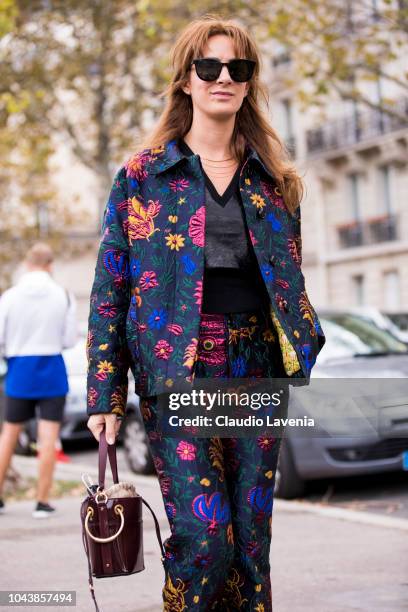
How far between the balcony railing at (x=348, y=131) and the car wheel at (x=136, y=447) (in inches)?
1011

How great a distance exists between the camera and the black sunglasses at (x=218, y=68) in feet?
11.8

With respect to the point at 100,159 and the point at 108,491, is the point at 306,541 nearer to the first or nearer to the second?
the point at 108,491

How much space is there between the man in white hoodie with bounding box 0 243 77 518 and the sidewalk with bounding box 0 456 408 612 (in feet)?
1.50

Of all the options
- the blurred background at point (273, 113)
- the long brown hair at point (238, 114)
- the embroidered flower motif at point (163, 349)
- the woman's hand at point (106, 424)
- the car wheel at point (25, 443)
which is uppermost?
the blurred background at point (273, 113)

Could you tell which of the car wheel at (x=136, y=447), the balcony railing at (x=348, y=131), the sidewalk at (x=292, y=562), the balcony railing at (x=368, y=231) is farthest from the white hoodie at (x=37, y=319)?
the balcony railing at (x=348, y=131)

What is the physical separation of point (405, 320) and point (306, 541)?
8676 mm

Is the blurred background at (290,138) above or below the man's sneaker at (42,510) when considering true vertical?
above

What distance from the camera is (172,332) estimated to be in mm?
3371

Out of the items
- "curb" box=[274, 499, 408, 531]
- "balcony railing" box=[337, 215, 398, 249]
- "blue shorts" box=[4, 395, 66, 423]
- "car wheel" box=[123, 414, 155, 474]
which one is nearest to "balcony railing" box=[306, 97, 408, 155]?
"balcony railing" box=[337, 215, 398, 249]

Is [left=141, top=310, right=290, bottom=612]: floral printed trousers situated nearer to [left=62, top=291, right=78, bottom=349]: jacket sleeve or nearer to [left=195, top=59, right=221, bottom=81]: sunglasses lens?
[left=195, top=59, right=221, bottom=81]: sunglasses lens

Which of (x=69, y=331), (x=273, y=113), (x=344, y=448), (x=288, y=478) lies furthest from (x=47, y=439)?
(x=273, y=113)

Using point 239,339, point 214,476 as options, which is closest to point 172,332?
point 239,339

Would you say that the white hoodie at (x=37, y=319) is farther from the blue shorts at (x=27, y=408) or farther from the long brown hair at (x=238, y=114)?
the long brown hair at (x=238, y=114)

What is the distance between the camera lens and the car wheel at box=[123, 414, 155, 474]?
10.7m
